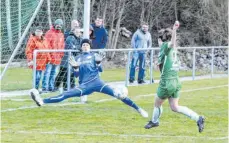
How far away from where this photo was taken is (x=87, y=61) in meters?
14.1

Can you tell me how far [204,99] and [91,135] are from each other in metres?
6.48

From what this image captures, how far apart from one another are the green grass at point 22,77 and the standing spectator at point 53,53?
0.72 metres

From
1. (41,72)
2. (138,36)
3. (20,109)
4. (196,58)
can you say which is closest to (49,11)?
(41,72)

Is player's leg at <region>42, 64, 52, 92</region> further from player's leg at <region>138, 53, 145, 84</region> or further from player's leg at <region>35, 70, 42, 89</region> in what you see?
player's leg at <region>138, 53, 145, 84</region>

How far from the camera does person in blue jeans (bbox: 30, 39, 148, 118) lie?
43.9 ft

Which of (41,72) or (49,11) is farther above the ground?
(49,11)

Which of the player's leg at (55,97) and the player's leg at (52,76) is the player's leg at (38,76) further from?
the player's leg at (55,97)

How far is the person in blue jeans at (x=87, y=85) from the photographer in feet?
43.9

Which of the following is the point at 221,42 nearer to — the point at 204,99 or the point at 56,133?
the point at 204,99

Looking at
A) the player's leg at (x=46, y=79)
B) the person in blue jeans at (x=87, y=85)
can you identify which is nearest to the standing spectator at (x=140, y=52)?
the player's leg at (x=46, y=79)

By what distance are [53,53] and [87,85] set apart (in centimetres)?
475

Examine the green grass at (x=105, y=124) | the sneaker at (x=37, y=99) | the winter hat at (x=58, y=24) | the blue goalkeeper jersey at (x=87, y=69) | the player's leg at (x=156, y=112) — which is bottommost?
the green grass at (x=105, y=124)

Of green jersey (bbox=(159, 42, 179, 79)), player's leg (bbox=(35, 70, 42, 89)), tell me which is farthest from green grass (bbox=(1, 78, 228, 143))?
green jersey (bbox=(159, 42, 179, 79))

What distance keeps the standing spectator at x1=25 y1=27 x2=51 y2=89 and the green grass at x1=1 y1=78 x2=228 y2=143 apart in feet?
2.69
